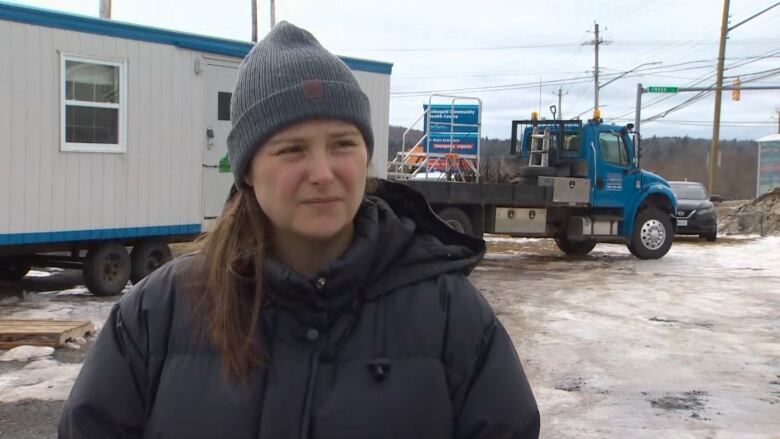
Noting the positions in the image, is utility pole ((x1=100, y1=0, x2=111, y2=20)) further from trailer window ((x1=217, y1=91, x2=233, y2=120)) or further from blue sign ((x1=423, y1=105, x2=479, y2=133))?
trailer window ((x1=217, y1=91, x2=233, y2=120))

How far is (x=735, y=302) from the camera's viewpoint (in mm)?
11023

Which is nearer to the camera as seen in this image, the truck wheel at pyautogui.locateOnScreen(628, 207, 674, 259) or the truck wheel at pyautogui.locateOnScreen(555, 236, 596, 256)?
the truck wheel at pyautogui.locateOnScreen(628, 207, 674, 259)

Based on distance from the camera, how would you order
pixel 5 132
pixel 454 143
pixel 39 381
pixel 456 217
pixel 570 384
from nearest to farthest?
1. pixel 39 381
2. pixel 570 384
3. pixel 5 132
4. pixel 456 217
5. pixel 454 143

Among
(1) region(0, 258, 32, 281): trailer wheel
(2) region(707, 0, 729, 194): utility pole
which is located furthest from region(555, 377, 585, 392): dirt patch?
(2) region(707, 0, 729, 194): utility pole

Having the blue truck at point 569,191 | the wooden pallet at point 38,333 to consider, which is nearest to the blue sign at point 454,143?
the blue truck at point 569,191

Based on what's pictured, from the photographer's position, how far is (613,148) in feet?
51.5

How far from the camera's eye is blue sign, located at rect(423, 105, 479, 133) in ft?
53.3

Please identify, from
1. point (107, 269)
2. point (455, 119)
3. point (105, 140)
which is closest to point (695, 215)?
point (455, 119)

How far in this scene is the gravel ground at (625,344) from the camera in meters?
5.40

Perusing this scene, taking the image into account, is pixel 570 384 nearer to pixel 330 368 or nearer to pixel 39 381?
pixel 39 381

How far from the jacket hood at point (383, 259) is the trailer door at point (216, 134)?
28.3 feet

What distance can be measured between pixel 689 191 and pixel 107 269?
1677cm

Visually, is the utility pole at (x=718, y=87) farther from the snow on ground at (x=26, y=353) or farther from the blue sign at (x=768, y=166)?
the snow on ground at (x=26, y=353)

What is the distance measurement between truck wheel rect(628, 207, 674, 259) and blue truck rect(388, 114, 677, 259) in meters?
0.02
